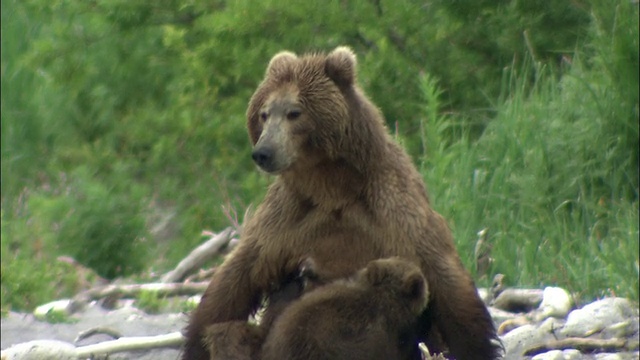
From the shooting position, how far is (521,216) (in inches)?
302

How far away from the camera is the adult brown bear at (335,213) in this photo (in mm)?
4230

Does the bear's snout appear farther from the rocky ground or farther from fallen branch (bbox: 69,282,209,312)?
fallen branch (bbox: 69,282,209,312)

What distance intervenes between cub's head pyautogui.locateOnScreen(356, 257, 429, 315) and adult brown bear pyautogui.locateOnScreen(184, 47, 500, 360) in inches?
4.9

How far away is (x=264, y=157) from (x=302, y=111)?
0.78 ft

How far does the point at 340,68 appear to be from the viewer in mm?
4344

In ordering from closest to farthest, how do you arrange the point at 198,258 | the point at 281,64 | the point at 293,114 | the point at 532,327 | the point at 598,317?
the point at 293,114
the point at 281,64
the point at 532,327
the point at 598,317
the point at 198,258

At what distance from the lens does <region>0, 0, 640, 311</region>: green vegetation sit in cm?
766

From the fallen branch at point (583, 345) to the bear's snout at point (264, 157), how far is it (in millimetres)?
1760

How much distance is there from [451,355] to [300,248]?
2.08ft

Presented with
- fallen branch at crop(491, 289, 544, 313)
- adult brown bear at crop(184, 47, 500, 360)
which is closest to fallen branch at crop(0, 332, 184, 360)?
adult brown bear at crop(184, 47, 500, 360)

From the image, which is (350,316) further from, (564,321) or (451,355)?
(564,321)

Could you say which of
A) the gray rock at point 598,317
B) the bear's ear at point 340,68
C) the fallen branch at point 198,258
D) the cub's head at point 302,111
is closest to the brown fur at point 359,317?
the cub's head at point 302,111

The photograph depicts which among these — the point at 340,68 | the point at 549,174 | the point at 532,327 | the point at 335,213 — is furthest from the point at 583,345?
the point at 549,174

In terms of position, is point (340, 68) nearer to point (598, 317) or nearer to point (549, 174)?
point (598, 317)
